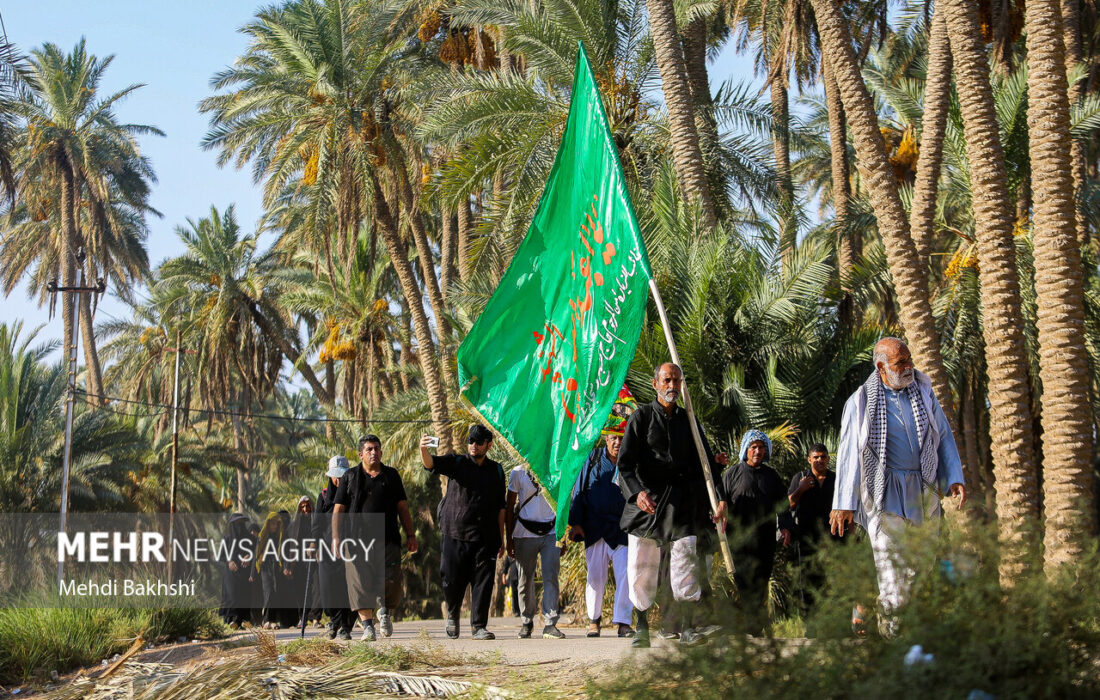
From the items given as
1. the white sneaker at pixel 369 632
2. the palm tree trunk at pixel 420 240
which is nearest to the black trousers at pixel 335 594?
the white sneaker at pixel 369 632

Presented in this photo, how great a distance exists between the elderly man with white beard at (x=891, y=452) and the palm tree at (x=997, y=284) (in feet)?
23.0

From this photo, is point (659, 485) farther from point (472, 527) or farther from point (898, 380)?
point (472, 527)

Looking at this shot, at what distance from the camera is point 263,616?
58.9 ft

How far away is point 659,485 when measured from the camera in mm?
8641

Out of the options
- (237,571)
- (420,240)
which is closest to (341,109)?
(420,240)

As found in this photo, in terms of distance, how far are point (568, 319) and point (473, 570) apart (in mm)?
3308

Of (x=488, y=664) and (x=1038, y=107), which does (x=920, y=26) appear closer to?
(x=1038, y=107)

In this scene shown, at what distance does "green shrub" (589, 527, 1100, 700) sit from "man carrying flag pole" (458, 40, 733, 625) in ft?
10.5

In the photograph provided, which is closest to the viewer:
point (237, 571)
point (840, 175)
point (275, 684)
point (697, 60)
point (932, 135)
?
point (275, 684)

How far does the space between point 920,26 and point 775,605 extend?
60.2 feet

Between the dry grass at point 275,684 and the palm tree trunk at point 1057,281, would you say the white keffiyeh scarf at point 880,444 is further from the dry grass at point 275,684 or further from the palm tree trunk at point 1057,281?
the palm tree trunk at point 1057,281

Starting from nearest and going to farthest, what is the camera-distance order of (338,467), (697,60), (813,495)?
1. (813,495)
2. (338,467)
3. (697,60)

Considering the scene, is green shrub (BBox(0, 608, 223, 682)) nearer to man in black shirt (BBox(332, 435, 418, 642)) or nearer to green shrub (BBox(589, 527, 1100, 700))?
man in black shirt (BBox(332, 435, 418, 642))

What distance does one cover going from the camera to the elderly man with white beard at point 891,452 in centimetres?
735
